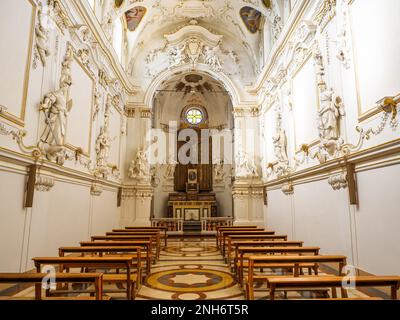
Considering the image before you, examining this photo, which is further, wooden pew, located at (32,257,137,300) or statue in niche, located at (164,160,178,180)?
statue in niche, located at (164,160,178,180)

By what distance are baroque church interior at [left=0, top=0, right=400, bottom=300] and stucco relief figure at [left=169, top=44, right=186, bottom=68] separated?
0.05m

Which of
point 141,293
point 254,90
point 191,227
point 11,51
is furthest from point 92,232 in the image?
point 254,90

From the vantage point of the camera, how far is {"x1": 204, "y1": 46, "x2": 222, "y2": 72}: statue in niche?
13.4 meters

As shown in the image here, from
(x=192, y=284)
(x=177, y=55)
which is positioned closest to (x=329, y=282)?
(x=192, y=284)

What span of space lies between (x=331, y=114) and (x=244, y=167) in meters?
6.84

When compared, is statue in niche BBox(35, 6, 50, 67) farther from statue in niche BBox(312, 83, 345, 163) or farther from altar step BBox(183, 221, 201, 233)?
altar step BBox(183, 221, 201, 233)

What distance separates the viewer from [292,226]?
320 inches

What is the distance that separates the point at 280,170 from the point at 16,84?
7.42 meters

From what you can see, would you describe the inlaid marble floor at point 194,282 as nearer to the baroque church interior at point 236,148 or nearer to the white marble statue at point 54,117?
the baroque church interior at point 236,148

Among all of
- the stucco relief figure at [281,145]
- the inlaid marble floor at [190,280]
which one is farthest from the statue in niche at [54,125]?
the stucco relief figure at [281,145]

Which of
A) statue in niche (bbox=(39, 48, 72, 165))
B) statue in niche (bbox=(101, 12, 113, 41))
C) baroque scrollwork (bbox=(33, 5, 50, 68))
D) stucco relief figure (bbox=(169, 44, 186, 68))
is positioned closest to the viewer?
baroque scrollwork (bbox=(33, 5, 50, 68))

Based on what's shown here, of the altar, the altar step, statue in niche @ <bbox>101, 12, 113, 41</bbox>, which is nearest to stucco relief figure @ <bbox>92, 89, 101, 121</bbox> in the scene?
statue in niche @ <bbox>101, 12, 113, 41</bbox>

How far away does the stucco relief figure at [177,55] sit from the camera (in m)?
13.3

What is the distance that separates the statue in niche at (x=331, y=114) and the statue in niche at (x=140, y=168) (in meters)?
8.08
